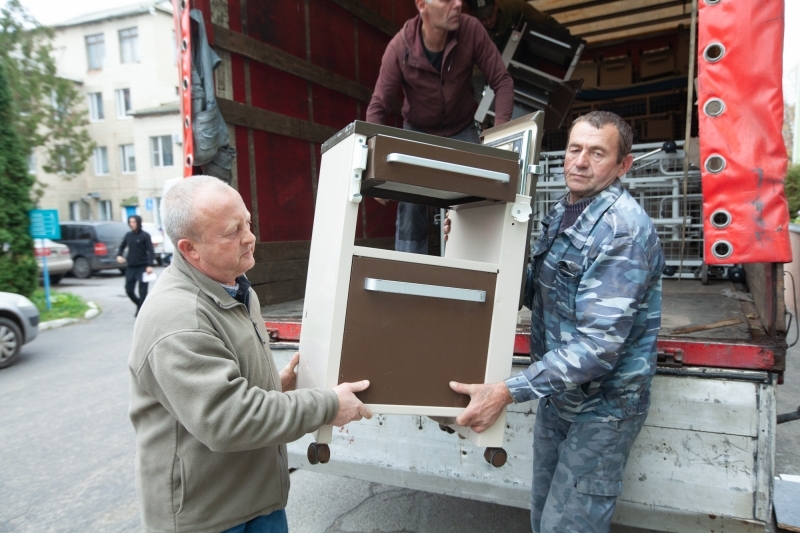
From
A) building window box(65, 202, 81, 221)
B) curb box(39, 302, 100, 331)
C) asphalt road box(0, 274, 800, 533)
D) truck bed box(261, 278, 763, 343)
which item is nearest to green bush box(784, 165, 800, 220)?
asphalt road box(0, 274, 800, 533)

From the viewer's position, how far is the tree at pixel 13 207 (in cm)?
834

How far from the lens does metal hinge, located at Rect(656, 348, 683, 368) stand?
1834mm

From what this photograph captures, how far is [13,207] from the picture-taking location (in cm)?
849

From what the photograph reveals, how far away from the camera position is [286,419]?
1347mm

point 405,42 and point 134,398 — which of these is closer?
point 134,398

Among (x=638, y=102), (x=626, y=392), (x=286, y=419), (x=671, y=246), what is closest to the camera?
(x=286, y=419)

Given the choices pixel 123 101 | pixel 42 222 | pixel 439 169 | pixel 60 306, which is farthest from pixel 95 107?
pixel 439 169

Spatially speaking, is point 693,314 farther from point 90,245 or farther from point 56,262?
point 90,245

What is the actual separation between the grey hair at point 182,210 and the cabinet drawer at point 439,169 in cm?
43

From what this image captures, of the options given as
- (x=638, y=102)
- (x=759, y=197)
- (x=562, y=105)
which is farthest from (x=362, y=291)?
(x=638, y=102)

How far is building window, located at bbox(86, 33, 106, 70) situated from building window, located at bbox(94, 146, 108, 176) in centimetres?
414

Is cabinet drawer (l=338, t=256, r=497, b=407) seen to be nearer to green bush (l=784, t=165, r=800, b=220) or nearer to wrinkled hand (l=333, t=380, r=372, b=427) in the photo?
wrinkled hand (l=333, t=380, r=372, b=427)

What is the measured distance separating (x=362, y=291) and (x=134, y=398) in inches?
25.9

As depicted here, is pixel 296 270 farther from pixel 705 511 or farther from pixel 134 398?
pixel 705 511
